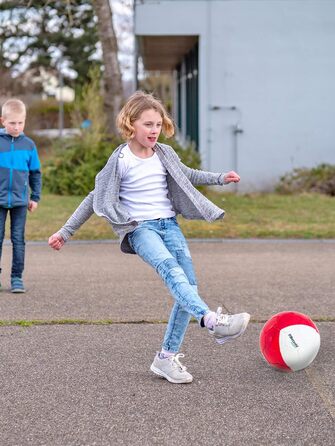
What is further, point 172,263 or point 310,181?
point 310,181

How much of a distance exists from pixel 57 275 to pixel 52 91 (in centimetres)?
5304

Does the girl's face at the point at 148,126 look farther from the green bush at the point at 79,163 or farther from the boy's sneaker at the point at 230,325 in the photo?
the green bush at the point at 79,163

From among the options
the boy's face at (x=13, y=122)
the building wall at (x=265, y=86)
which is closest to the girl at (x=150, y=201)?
the boy's face at (x=13, y=122)

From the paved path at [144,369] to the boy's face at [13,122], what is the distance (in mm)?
1350

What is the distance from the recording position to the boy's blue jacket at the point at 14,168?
7215 mm

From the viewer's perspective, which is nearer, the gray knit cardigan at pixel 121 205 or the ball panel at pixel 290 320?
the gray knit cardigan at pixel 121 205

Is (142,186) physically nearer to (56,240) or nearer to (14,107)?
(56,240)

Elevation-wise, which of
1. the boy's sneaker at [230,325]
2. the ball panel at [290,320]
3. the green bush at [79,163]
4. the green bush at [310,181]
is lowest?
the green bush at [310,181]

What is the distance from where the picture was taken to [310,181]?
17.2m

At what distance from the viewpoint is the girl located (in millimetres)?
4660

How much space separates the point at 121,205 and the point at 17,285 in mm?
2793

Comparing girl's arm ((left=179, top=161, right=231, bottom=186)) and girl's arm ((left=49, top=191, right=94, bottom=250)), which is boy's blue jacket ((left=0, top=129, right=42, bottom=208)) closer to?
girl's arm ((left=49, top=191, right=94, bottom=250))

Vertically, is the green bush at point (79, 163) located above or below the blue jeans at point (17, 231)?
below

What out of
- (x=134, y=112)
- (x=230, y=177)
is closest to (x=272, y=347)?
(x=230, y=177)
